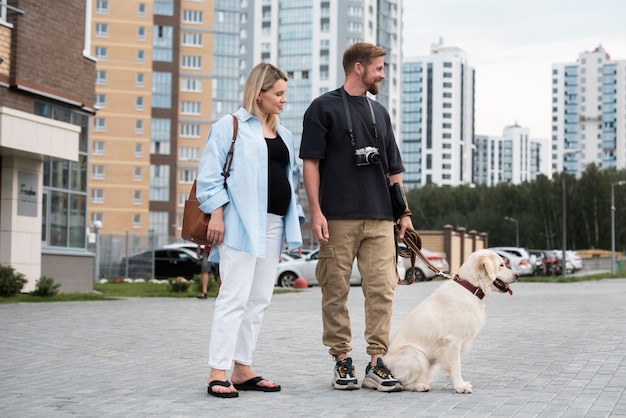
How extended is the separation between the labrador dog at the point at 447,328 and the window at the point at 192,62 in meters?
101

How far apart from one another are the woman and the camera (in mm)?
485

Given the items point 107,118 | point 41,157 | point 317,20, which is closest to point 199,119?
point 107,118

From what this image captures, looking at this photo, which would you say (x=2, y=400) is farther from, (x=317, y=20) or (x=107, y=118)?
(x=317, y=20)

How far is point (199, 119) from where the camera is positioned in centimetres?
10638

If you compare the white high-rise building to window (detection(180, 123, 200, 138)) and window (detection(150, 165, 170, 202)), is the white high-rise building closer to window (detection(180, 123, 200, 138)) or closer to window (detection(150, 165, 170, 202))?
window (detection(180, 123, 200, 138))

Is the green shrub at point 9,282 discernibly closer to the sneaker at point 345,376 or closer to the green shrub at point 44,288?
the green shrub at point 44,288

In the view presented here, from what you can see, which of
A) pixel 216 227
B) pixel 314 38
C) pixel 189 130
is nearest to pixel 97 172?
pixel 189 130

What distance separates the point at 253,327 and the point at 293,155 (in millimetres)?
1284

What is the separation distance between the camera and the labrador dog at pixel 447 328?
672 cm

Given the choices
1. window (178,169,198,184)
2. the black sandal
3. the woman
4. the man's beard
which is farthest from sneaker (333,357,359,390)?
window (178,169,198,184)

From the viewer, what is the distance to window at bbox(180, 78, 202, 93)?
106000 mm

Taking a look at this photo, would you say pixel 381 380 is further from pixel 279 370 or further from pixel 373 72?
pixel 373 72

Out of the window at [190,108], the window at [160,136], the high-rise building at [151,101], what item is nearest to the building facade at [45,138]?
the high-rise building at [151,101]

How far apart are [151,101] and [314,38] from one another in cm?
5175
